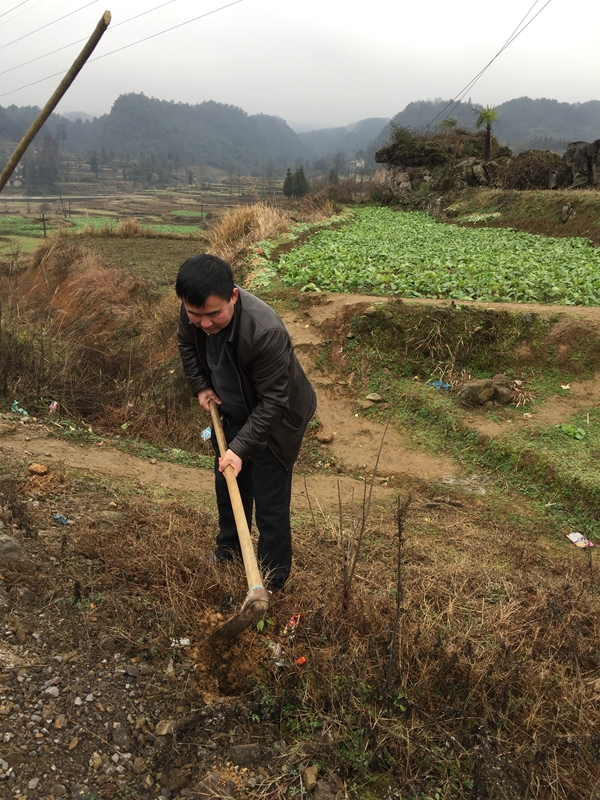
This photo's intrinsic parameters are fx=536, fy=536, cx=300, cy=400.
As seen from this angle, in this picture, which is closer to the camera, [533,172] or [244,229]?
[244,229]

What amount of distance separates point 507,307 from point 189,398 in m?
4.38

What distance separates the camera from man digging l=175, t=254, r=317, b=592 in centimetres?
222

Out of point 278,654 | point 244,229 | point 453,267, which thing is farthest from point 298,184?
point 278,654

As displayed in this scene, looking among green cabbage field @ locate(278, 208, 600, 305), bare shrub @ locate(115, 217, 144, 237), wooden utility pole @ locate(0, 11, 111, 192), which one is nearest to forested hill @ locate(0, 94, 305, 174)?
bare shrub @ locate(115, 217, 144, 237)

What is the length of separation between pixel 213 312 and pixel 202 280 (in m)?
0.14

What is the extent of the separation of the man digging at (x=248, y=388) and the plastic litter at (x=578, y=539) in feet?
9.29

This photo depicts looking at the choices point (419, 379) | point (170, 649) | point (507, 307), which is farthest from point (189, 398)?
point (170, 649)

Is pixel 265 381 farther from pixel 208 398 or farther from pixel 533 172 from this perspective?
pixel 533 172

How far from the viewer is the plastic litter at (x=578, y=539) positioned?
4.35 meters

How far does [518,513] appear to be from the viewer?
4.77 metres

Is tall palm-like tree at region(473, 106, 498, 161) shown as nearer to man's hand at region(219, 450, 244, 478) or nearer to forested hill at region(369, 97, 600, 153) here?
man's hand at region(219, 450, 244, 478)

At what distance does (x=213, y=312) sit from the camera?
2.23 metres

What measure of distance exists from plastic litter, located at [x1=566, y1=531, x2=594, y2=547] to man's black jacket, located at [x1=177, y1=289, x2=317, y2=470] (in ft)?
9.91

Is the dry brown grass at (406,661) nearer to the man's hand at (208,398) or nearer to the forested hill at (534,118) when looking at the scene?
the man's hand at (208,398)
